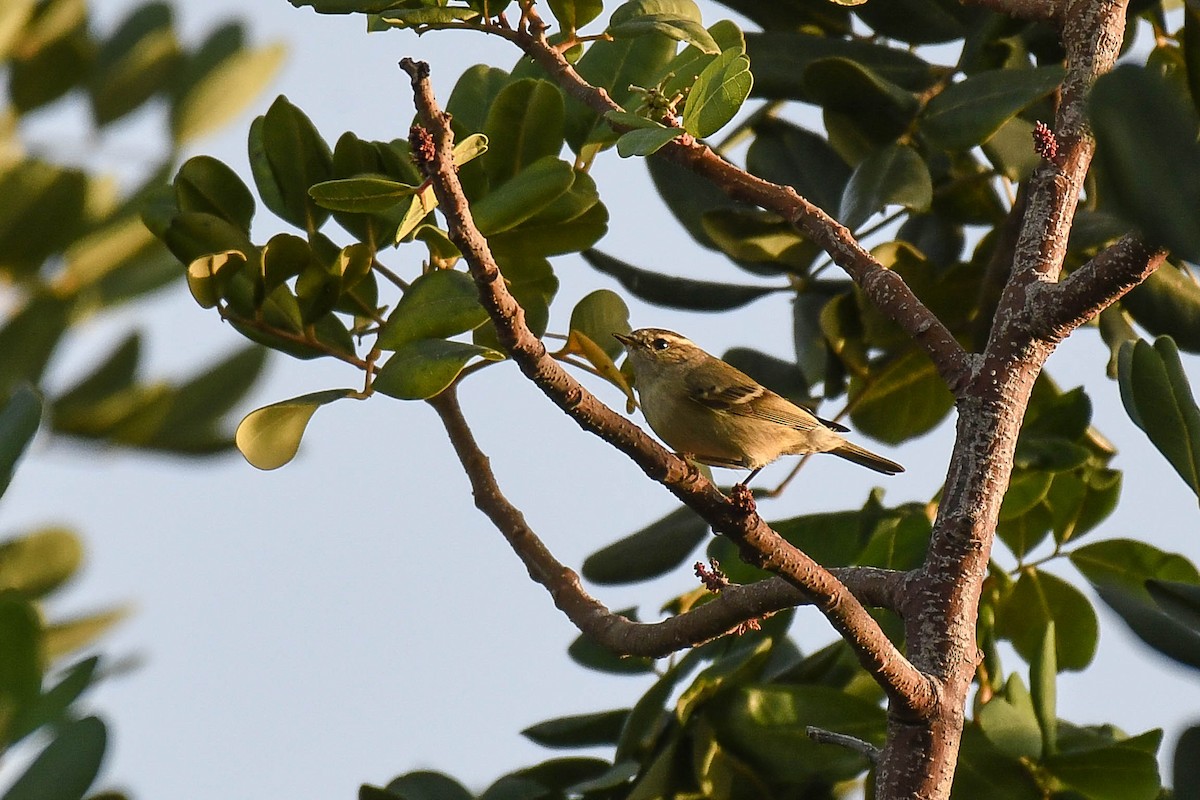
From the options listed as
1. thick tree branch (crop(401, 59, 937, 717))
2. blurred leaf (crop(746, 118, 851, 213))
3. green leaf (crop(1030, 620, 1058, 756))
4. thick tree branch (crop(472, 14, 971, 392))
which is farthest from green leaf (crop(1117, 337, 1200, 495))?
blurred leaf (crop(746, 118, 851, 213))

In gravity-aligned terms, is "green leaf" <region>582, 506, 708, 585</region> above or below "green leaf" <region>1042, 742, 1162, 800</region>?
above

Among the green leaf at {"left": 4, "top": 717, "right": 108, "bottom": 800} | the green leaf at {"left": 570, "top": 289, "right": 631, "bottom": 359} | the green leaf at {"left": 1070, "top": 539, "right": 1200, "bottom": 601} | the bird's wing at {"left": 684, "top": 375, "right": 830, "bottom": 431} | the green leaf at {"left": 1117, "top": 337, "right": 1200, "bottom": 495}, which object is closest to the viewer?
the green leaf at {"left": 4, "top": 717, "right": 108, "bottom": 800}

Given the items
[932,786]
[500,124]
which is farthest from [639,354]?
[932,786]

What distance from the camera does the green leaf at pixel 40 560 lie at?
168 centimetres

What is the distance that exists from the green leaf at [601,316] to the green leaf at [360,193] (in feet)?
2.32

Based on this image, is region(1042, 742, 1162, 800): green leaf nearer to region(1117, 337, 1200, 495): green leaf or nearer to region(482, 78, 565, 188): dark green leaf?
region(1117, 337, 1200, 495): green leaf

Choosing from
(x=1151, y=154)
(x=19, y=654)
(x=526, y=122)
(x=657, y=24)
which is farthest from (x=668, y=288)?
(x=1151, y=154)

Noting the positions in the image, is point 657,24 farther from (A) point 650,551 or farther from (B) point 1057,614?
(B) point 1057,614

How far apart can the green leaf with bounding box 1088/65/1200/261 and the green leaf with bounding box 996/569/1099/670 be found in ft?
6.24

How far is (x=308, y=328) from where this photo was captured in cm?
201

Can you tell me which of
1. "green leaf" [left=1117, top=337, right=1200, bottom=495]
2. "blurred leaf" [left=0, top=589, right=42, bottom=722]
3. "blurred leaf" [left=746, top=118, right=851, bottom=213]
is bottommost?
"blurred leaf" [left=0, top=589, right=42, bottom=722]

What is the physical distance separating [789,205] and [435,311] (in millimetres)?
532

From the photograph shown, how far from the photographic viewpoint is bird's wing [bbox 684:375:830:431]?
3.15 meters

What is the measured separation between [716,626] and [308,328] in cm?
78
